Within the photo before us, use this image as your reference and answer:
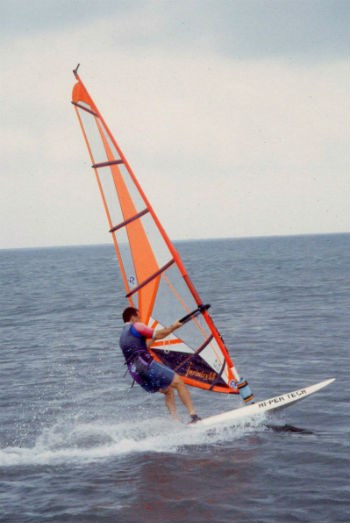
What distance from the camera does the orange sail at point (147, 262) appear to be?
32.6 feet

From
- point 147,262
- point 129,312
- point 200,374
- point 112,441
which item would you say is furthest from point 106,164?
point 112,441

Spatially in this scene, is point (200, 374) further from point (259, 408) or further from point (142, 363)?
point (142, 363)

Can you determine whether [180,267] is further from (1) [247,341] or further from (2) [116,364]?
(1) [247,341]

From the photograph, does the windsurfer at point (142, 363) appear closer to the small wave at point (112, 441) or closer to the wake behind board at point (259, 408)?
the wake behind board at point (259, 408)

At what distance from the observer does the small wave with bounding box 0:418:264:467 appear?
9.79m

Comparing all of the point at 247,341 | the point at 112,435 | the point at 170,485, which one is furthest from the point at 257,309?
the point at 170,485

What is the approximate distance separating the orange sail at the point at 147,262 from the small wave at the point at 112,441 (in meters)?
0.75

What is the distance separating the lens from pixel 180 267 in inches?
388

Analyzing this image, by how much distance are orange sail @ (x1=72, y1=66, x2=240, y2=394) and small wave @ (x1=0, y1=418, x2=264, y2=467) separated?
75cm

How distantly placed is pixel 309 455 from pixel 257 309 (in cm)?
1906

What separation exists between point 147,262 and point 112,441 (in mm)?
2980

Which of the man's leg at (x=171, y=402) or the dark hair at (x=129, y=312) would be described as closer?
the dark hair at (x=129, y=312)

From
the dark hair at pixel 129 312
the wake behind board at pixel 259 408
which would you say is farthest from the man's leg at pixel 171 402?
the dark hair at pixel 129 312

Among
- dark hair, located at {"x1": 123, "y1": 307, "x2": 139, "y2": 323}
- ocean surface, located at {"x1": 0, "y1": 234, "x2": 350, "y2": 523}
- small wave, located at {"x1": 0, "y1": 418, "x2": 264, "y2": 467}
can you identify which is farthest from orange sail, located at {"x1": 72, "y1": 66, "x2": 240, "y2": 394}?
ocean surface, located at {"x1": 0, "y1": 234, "x2": 350, "y2": 523}
